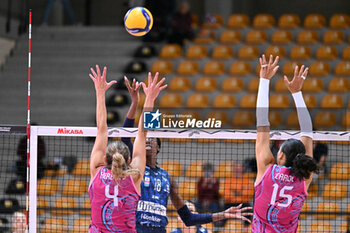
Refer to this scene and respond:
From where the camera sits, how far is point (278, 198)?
484 centimetres

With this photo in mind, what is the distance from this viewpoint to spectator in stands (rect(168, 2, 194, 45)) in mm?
15219

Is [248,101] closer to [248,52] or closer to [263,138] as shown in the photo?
[248,52]

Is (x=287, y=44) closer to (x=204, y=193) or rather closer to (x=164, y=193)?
(x=204, y=193)

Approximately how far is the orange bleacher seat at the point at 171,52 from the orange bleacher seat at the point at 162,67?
35 cm

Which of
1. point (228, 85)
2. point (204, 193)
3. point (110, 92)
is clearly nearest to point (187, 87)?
point (228, 85)

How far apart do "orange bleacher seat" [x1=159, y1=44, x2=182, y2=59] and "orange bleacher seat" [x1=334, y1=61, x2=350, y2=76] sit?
3.89 m

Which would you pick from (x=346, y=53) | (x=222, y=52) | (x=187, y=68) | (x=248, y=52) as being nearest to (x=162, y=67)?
(x=187, y=68)

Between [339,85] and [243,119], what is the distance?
2319mm

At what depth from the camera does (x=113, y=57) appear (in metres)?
15.6

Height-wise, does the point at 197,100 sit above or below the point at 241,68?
below

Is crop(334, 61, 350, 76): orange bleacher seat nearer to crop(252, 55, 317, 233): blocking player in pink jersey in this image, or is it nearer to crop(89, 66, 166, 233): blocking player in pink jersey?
crop(252, 55, 317, 233): blocking player in pink jersey

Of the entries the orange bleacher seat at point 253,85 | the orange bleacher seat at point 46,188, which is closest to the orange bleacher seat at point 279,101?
the orange bleacher seat at point 253,85

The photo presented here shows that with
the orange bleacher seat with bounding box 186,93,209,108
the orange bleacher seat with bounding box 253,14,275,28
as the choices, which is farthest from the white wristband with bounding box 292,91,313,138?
the orange bleacher seat with bounding box 253,14,275,28

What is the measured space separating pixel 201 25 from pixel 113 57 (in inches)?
99.4
